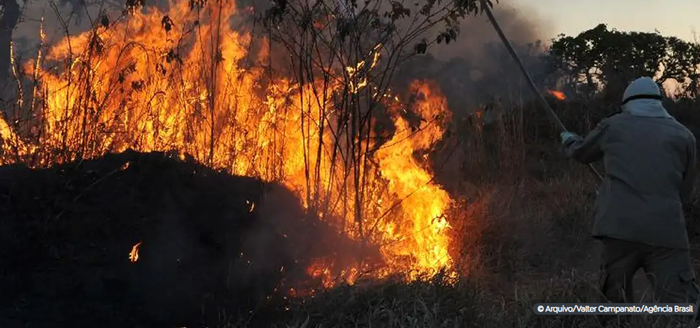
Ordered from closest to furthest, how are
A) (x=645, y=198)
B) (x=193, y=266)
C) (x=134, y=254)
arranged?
1. (x=645, y=198)
2. (x=134, y=254)
3. (x=193, y=266)

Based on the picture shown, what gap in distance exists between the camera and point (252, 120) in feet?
20.2

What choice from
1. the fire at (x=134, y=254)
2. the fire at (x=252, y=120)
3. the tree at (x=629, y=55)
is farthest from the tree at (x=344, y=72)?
the tree at (x=629, y=55)

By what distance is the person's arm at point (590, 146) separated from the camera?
391 cm

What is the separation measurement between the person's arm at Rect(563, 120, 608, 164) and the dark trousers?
0.52m

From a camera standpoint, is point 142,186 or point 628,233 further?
point 142,186

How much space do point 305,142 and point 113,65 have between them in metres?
1.93

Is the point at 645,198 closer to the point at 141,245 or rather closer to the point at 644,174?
the point at 644,174

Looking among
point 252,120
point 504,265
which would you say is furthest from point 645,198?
point 252,120

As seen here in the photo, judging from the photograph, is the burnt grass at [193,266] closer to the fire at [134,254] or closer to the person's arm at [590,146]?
the fire at [134,254]

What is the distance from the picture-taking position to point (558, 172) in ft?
33.8

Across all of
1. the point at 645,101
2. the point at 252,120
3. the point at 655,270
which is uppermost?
the point at 252,120

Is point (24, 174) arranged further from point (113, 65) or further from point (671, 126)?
point (671, 126)

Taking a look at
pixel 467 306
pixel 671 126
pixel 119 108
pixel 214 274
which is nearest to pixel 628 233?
pixel 671 126

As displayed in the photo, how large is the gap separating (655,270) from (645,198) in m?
0.44
